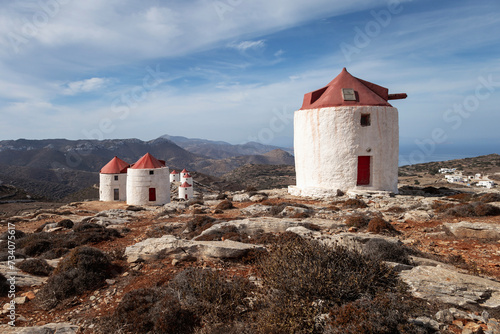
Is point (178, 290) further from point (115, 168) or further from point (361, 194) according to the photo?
point (115, 168)

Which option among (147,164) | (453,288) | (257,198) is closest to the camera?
(453,288)

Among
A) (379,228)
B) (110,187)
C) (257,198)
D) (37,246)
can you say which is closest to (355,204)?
(379,228)

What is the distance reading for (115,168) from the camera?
81.1 ft

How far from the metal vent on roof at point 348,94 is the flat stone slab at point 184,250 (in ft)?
37.8

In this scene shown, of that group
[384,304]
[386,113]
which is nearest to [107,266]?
[384,304]

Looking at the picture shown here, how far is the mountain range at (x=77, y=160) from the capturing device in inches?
2849

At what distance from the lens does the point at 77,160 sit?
379 ft

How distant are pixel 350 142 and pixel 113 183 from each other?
63.6ft

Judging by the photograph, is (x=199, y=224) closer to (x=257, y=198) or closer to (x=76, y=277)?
(x=76, y=277)

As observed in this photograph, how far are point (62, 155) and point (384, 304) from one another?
134 m

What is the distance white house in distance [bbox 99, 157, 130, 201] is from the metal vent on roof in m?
18.9

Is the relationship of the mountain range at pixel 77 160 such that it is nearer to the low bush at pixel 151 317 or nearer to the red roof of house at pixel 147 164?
the red roof of house at pixel 147 164

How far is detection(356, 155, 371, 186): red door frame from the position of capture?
1512 centimetres

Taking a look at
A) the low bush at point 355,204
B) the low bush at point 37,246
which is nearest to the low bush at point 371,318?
the low bush at point 37,246
